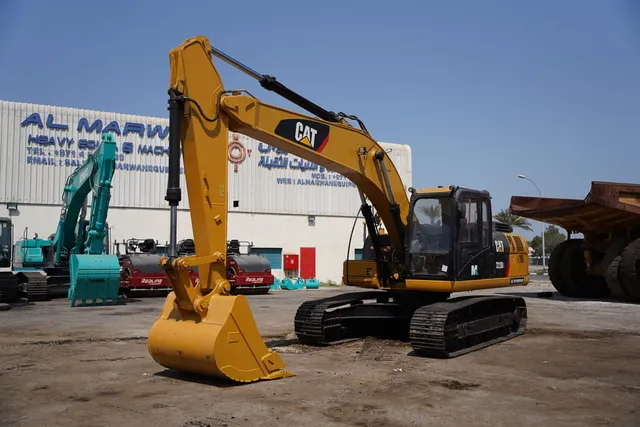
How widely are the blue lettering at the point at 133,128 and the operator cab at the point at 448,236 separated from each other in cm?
2249

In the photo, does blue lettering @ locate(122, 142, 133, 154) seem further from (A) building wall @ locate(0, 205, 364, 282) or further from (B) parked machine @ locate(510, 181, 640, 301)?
(B) parked machine @ locate(510, 181, 640, 301)

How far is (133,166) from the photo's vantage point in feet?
102

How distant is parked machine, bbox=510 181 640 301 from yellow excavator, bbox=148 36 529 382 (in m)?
7.79

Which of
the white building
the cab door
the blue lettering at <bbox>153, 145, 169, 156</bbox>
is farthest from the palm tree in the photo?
the cab door

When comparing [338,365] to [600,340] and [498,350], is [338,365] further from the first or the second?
[600,340]

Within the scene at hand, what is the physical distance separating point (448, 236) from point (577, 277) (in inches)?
551

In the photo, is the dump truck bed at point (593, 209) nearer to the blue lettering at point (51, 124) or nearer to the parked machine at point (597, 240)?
the parked machine at point (597, 240)

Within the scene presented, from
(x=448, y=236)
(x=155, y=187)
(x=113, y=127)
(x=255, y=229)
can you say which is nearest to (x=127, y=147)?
(x=113, y=127)

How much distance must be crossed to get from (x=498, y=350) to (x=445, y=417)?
4.66m

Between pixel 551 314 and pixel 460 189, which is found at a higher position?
pixel 460 189

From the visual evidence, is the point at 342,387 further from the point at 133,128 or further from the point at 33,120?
the point at 133,128

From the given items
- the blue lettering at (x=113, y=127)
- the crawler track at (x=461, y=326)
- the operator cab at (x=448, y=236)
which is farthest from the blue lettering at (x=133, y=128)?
the crawler track at (x=461, y=326)

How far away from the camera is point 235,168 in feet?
108

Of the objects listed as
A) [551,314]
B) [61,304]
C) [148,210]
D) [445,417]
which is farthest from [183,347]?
[148,210]
